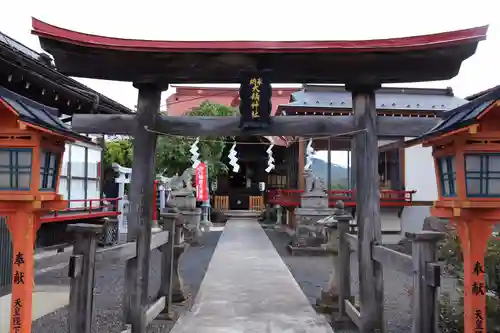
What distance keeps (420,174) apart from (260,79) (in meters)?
11.8

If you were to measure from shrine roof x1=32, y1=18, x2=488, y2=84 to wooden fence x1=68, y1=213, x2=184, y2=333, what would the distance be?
7.98 feet

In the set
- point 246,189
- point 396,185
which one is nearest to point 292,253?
point 396,185

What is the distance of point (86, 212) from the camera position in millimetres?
13398

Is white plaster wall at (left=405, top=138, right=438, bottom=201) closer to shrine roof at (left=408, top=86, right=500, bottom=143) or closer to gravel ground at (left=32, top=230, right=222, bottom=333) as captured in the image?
gravel ground at (left=32, top=230, right=222, bottom=333)

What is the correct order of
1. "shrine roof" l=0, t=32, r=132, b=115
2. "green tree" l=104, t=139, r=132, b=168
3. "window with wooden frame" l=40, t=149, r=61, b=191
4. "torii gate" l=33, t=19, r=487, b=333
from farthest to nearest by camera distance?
"green tree" l=104, t=139, r=132, b=168, "shrine roof" l=0, t=32, r=132, b=115, "torii gate" l=33, t=19, r=487, b=333, "window with wooden frame" l=40, t=149, r=61, b=191

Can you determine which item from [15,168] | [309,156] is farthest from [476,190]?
[309,156]

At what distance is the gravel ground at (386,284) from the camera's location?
676 centimetres

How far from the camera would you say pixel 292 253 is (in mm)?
13742

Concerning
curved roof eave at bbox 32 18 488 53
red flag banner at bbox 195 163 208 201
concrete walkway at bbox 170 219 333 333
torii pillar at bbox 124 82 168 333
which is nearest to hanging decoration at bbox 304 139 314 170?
concrete walkway at bbox 170 219 333 333

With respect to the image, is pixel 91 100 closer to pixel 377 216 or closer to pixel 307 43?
pixel 307 43

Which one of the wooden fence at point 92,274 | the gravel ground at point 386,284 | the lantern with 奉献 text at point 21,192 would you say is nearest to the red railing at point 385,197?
the gravel ground at point 386,284

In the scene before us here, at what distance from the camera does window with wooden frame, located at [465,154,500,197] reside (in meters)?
3.64

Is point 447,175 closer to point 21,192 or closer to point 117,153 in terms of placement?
point 21,192

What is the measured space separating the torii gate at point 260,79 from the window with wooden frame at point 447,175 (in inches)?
63.3
